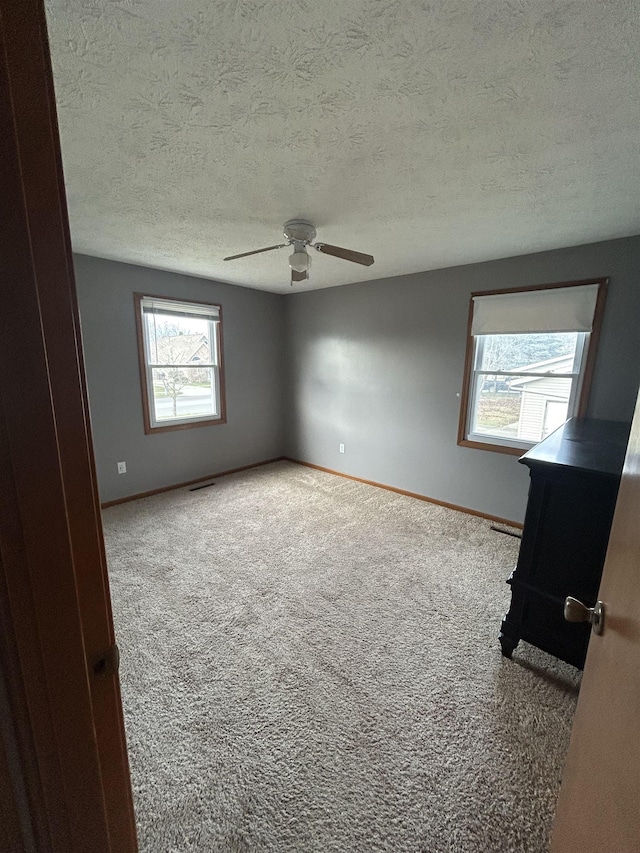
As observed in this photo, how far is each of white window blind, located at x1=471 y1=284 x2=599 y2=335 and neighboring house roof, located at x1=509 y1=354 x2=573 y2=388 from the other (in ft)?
0.80

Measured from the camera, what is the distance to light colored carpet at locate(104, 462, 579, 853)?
108cm

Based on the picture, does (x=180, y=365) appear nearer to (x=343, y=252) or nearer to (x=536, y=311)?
(x=343, y=252)

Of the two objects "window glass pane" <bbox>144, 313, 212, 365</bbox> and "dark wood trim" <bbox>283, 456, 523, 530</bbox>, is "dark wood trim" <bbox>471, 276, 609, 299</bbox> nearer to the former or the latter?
"dark wood trim" <bbox>283, 456, 523, 530</bbox>

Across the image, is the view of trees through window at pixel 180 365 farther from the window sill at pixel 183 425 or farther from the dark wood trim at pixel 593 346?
the dark wood trim at pixel 593 346

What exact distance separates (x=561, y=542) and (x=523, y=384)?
1835 millimetres

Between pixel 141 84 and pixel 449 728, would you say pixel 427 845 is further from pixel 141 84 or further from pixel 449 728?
pixel 141 84

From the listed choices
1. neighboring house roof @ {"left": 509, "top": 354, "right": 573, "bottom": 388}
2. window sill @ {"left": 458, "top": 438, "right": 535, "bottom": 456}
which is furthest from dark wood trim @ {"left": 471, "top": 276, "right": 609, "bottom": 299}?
window sill @ {"left": 458, "top": 438, "right": 535, "bottom": 456}

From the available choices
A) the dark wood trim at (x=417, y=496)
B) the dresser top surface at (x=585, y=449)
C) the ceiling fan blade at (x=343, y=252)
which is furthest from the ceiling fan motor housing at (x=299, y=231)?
the dark wood trim at (x=417, y=496)

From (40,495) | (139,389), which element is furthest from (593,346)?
(139,389)

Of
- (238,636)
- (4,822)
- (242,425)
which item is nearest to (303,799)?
(238,636)

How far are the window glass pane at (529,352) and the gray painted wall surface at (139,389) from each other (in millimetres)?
2634

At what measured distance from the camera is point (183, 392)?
12.4 feet

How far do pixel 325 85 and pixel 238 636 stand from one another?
238cm

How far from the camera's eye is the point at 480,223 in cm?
212
